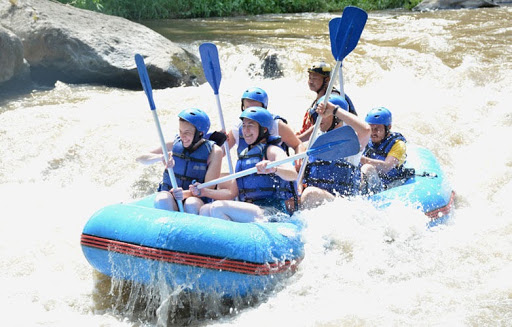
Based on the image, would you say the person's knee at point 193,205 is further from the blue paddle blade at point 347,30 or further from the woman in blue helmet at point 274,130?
→ the blue paddle blade at point 347,30

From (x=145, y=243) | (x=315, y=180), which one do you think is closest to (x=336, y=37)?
(x=315, y=180)

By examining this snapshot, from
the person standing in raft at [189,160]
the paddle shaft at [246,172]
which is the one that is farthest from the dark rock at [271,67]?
the paddle shaft at [246,172]

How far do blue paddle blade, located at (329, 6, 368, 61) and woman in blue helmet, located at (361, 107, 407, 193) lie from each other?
→ 694 millimetres

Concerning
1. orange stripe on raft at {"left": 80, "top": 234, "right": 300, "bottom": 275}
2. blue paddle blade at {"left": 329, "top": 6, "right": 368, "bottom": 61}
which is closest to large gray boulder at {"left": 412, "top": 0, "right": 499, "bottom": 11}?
blue paddle blade at {"left": 329, "top": 6, "right": 368, "bottom": 61}

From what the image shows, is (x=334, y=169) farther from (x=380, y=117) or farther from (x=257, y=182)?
(x=380, y=117)

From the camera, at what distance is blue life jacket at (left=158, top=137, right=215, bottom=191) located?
14.7ft

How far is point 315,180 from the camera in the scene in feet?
15.5

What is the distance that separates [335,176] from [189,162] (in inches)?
40.9

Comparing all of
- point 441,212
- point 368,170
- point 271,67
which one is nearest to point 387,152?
point 368,170

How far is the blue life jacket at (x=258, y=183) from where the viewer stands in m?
4.39

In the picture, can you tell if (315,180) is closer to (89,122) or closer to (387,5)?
(89,122)

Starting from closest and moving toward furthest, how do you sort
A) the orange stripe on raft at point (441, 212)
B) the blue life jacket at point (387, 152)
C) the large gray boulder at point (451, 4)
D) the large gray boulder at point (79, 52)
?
the orange stripe on raft at point (441, 212) → the blue life jacket at point (387, 152) → the large gray boulder at point (79, 52) → the large gray boulder at point (451, 4)

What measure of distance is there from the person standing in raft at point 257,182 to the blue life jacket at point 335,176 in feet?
1.14

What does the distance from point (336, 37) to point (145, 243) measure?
2052mm
